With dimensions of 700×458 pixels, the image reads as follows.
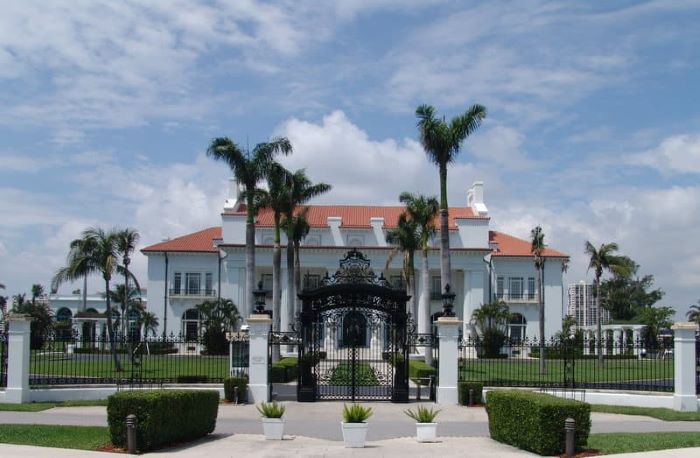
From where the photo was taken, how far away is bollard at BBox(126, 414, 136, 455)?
49.1ft

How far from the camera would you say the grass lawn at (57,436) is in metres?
15.9

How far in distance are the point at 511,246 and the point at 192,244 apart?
31101 millimetres

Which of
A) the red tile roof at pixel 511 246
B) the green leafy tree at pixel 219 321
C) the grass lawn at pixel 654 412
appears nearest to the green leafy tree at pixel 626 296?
the red tile roof at pixel 511 246

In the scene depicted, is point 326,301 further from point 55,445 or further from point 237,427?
point 55,445

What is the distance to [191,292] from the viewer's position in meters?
78.5

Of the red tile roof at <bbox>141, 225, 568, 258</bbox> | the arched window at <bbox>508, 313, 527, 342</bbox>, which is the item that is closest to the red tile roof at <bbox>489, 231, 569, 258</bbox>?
the red tile roof at <bbox>141, 225, 568, 258</bbox>

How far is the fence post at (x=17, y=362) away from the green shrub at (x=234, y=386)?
19.4 ft

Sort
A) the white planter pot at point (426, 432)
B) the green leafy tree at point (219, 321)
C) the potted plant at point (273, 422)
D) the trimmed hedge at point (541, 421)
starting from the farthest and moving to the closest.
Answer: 1. the green leafy tree at point (219, 321)
2. the potted plant at point (273, 422)
3. the white planter pot at point (426, 432)
4. the trimmed hedge at point (541, 421)

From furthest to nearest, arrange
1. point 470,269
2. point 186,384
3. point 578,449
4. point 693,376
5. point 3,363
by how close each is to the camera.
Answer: point 470,269
point 186,384
point 3,363
point 693,376
point 578,449

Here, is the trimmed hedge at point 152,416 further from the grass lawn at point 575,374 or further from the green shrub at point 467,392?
the grass lawn at point 575,374

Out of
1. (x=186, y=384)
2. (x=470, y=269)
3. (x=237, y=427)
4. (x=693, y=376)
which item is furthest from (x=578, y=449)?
(x=470, y=269)

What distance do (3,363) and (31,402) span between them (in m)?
1.68

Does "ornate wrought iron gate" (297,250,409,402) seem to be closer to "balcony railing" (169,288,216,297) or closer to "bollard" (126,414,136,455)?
"bollard" (126,414,136,455)

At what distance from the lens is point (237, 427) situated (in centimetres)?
2011
